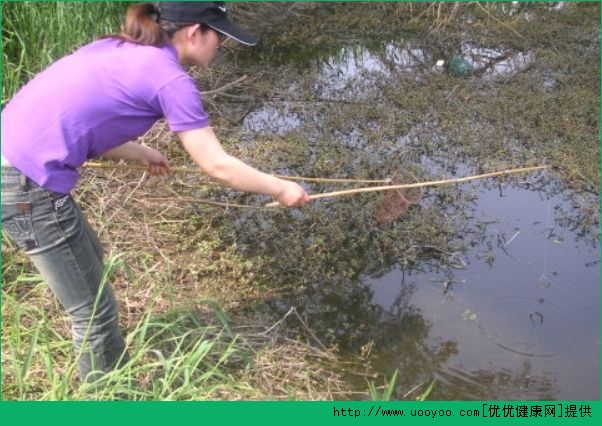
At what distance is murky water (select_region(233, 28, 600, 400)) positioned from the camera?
121 inches

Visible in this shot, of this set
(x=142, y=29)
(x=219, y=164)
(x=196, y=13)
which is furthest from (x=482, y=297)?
(x=142, y=29)

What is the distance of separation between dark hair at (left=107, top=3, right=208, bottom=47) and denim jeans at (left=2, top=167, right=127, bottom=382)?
61 centimetres

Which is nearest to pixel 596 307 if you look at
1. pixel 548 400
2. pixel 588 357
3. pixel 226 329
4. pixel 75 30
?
pixel 588 357

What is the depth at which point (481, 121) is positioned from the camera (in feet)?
17.6

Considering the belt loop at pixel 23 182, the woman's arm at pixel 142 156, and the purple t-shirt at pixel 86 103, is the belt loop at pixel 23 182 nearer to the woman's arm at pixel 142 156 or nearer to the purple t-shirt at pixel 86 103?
the purple t-shirt at pixel 86 103

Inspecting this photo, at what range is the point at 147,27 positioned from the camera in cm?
207

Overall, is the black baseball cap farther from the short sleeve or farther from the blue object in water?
the blue object in water

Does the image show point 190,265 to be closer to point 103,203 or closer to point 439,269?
point 103,203

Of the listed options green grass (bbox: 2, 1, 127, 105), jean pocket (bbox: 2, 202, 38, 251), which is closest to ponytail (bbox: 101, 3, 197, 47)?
jean pocket (bbox: 2, 202, 38, 251)

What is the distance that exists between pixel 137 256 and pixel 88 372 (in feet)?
3.91

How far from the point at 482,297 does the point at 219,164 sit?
199 cm

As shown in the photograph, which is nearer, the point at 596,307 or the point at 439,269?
the point at 596,307

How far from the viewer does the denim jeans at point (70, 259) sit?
2.10m

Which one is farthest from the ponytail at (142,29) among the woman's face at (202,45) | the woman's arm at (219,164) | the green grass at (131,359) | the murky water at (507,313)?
the murky water at (507,313)
